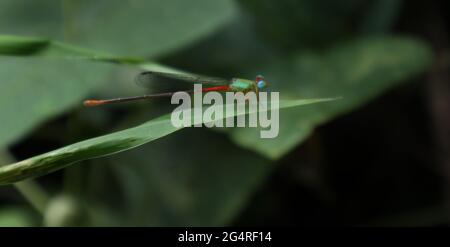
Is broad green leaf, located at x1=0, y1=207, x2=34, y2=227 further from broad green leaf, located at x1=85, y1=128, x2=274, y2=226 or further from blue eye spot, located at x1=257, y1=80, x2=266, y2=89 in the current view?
blue eye spot, located at x1=257, y1=80, x2=266, y2=89

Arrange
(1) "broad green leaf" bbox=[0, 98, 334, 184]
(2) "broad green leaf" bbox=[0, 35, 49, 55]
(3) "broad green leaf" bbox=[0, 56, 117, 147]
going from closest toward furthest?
A: (1) "broad green leaf" bbox=[0, 98, 334, 184] < (2) "broad green leaf" bbox=[0, 35, 49, 55] < (3) "broad green leaf" bbox=[0, 56, 117, 147]

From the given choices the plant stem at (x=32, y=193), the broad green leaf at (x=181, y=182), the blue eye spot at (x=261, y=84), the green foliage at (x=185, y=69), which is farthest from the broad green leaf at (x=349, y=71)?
the plant stem at (x=32, y=193)

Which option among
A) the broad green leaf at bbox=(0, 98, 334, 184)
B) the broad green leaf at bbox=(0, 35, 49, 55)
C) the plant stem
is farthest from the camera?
the plant stem

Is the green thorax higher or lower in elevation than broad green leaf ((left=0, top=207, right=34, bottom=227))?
lower

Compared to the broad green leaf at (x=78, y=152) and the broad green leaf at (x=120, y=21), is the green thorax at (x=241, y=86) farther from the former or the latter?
the broad green leaf at (x=120, y=21)

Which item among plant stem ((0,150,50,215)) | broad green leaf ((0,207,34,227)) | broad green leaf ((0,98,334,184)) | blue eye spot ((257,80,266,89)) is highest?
plant stem ((0,150,50,215))

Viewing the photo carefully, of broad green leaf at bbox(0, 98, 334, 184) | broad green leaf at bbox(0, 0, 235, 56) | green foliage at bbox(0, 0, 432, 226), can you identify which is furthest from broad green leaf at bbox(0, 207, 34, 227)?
broad green leaf at bbox(0, 98, 334, 184)

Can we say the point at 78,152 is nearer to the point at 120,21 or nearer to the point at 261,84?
the point at 261,84

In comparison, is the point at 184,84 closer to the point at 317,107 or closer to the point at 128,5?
the point at 128,5
